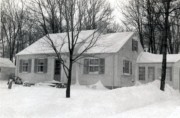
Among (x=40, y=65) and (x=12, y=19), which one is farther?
(x=12, y=19)

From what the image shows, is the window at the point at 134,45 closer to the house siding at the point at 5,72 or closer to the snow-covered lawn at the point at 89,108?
the snow-covered lawn at the point at 89,108

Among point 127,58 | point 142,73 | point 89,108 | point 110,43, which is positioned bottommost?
point 89,108

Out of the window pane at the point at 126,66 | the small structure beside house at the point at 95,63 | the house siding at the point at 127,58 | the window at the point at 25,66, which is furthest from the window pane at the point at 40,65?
the window pane at the point at 126,66

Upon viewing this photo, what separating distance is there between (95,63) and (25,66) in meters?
8.39

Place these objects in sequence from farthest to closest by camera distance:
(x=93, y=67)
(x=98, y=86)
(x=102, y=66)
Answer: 1. (x=93, y=67)
2. (x=102, y=66)
3. (x=98, y=86)

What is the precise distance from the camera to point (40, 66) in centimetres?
2634

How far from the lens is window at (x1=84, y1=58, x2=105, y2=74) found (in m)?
22.8

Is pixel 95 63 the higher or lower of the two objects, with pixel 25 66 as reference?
higher

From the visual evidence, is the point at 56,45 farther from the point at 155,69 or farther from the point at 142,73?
the point at 155,69

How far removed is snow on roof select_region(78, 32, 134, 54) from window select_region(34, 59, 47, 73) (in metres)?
4.21

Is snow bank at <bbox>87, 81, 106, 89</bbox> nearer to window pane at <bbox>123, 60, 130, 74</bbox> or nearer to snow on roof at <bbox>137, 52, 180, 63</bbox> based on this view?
window pane at <bbox>123, 60, 130, 74</bbox>

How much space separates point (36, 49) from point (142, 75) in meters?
11.0

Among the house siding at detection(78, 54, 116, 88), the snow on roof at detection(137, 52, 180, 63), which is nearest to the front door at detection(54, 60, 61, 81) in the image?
the house siding at detection(78, 54, 116, 88)

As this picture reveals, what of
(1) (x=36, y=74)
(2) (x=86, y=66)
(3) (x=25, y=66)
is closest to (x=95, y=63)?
(2) (x=86, y=66)
